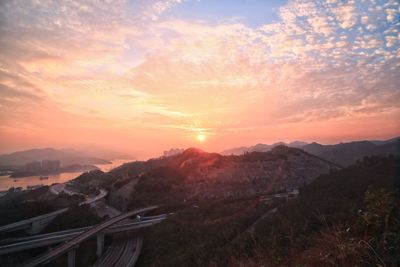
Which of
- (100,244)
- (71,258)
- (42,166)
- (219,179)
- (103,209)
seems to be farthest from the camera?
(42,166)

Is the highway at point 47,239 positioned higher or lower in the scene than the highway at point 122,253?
higher

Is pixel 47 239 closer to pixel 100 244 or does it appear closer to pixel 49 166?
pixel 100 244

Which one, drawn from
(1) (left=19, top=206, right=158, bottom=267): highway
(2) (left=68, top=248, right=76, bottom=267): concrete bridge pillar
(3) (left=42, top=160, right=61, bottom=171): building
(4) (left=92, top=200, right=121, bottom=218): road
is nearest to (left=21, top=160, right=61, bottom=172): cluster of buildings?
(3) (left=42, top=160, right=61, bottom=171): building

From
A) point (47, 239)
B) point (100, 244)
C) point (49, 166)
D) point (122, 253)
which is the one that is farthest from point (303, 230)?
point (49, 166)

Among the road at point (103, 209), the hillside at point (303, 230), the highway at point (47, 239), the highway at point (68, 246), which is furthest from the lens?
the road at point (103, 209)

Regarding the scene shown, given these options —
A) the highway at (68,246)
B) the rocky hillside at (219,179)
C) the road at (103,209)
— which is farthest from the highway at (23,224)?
the rocky hillside at (219,179)

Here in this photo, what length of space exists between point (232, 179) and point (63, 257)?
45334 millimetres

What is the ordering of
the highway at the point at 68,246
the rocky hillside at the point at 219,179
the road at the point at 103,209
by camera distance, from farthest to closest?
the rocky hillside at the point at 219,179 < the road at the point at 103,209 < the highway at the point at 68,246

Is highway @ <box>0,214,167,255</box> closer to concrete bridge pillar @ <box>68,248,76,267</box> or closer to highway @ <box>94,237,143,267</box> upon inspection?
highway @ <box>94,237,143,267</box>

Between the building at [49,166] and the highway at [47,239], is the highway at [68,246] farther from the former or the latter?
the building at [49,166]

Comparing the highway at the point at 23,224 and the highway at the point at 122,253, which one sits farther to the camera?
the highway at the point at 23,224

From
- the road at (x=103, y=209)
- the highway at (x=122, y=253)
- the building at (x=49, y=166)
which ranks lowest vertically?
the highway at (x=122, y=253)

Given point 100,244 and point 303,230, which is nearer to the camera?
point 303,230

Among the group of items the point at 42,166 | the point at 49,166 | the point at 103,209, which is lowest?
the point at 103,209
